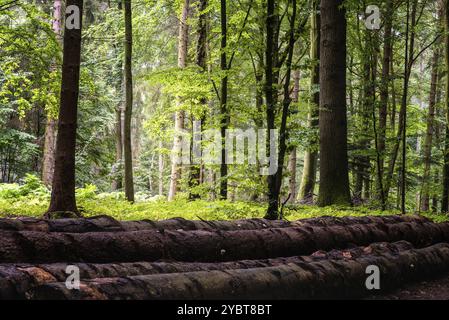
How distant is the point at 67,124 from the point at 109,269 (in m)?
4.25

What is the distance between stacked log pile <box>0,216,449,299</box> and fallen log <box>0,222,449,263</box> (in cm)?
Result: 1

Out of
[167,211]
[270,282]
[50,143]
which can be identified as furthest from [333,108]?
[50,143]

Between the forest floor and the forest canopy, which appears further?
the forest canopy

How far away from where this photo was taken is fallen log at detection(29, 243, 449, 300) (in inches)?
133

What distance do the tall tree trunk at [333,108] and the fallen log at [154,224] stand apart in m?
3.71

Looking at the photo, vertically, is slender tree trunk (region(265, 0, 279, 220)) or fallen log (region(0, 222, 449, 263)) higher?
slender tree trunk (region(265, 0, 279, 220))

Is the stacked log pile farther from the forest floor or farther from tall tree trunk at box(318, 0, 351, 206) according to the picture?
tall tree trunk at box(318, 0, 351, 206)

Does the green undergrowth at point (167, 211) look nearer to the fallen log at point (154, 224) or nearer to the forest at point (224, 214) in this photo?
the forest at point (224, 214)

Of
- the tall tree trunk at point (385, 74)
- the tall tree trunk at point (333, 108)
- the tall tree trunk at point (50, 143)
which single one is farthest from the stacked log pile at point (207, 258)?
the tall tree trunk at point (50, 143)

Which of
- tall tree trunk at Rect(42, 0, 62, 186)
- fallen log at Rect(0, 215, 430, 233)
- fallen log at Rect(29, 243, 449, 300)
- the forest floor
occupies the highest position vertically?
tall tree trunk at Rect(42, 0, 62, 186)

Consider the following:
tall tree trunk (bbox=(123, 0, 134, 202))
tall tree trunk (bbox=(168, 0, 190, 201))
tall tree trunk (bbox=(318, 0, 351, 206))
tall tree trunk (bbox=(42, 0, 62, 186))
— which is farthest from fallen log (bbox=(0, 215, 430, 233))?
tall tree trunk (bbox=(42, 0, 62, 186))

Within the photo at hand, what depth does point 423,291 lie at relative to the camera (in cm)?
508

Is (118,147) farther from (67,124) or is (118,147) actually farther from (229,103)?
(67,124)
